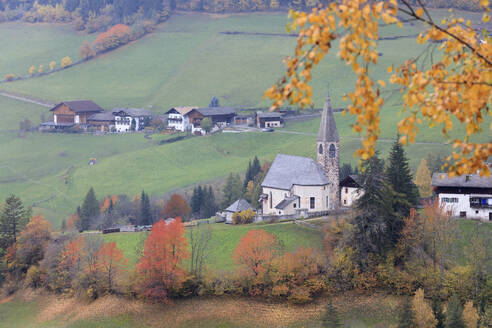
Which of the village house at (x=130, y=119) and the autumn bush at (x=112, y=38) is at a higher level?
the autumn bush at (x=112, y=38)

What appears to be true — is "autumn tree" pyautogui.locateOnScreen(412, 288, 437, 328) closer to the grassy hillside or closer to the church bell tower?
the church bell tower

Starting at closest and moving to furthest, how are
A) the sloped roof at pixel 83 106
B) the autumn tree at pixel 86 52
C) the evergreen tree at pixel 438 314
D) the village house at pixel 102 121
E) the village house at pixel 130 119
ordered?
the evergreen tree at pixel 438 314 → the village house at pixel 130 119 → the village house at pixel 102 121 → the sloped roof at pixel 83 106 → the autumn tree at pixel 86 52

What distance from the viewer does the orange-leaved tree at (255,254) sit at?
2168 inches

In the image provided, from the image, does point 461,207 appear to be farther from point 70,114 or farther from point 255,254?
point 70,114

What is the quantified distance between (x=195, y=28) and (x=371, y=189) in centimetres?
15469

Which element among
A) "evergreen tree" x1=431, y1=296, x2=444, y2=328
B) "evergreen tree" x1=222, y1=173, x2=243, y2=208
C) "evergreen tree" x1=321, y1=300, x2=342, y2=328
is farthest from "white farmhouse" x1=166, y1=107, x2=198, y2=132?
"evergreen tree" x1=431, y1=296, x2=444, y2=328

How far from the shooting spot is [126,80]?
16825cm

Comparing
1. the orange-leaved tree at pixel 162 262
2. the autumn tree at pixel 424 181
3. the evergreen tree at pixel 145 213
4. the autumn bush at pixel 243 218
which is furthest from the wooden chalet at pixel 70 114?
the orange-leaved tree at pixel 162 262

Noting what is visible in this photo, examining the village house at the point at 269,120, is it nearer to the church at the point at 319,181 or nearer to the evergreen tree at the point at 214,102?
the evergreen tree at the point at 214,102

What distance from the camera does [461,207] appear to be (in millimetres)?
61406

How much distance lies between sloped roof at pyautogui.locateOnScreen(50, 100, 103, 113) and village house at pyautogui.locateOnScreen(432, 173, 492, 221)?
3948 inches

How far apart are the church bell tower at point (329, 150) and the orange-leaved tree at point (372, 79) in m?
59.5

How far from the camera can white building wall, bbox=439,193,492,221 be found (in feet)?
198

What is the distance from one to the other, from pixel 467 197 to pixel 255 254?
80.1ft
